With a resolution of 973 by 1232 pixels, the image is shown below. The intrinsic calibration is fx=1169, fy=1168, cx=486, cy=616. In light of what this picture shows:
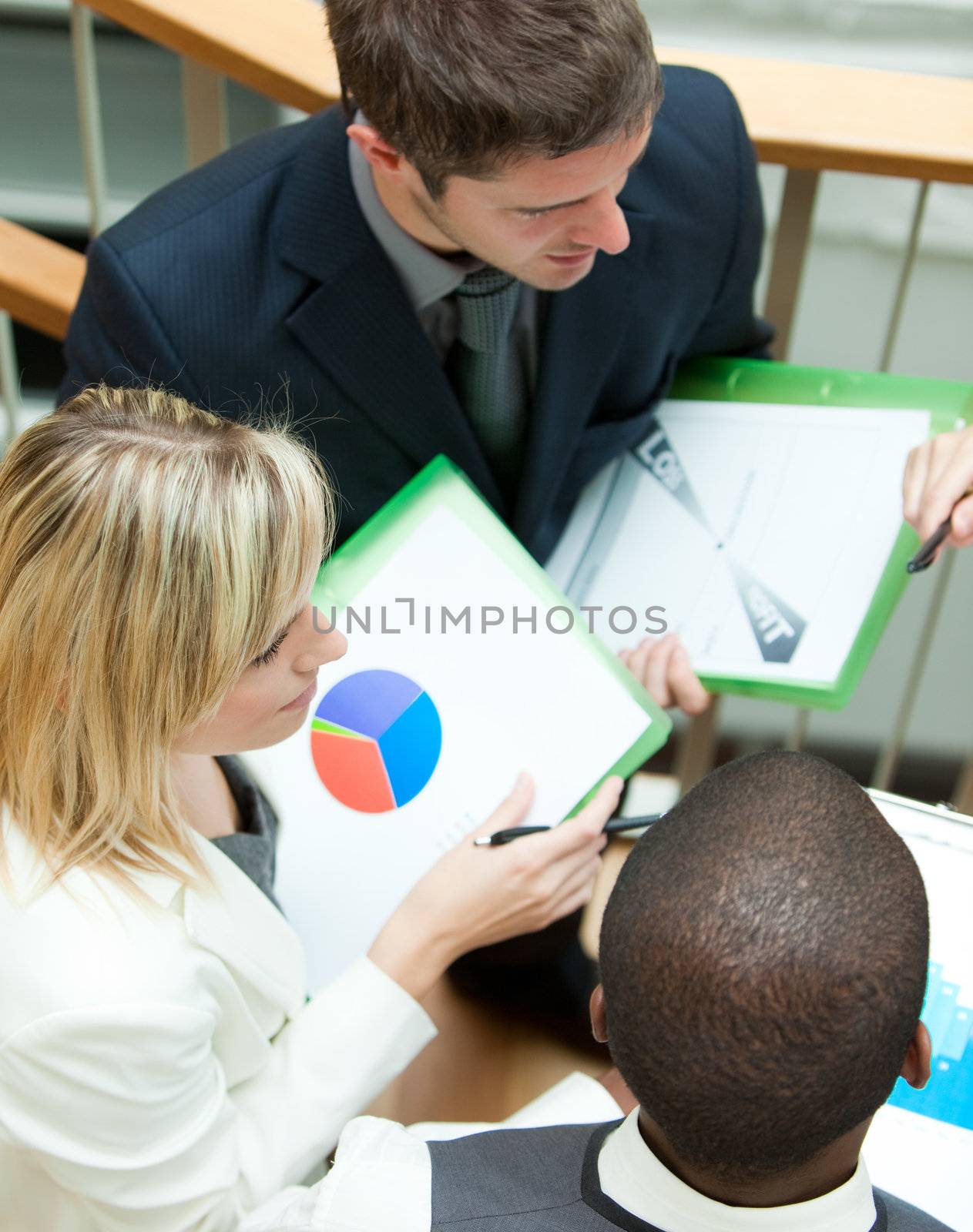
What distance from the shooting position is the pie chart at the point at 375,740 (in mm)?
1054

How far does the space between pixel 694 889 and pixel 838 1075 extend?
4.6 inches

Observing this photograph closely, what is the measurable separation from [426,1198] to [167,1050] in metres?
0.21

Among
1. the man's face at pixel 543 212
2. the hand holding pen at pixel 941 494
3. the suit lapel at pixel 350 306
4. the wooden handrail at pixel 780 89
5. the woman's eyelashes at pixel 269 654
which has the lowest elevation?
the woman's eyelashes at pixel 269 654

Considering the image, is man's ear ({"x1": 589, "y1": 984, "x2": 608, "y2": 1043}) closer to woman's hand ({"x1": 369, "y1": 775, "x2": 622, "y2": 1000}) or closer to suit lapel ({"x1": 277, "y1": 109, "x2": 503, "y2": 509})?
woman's hand ({"x1": 369, "y1": 775, "x2": 622, "y2": 1000})

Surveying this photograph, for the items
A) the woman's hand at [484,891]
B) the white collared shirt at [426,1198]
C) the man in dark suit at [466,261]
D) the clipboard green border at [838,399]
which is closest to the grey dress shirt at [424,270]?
the man in dark suit at [466,261]

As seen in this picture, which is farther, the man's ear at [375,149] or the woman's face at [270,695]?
the man's ear at [375,149]

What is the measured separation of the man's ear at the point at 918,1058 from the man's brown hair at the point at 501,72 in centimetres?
68

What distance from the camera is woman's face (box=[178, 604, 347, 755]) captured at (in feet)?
2.84

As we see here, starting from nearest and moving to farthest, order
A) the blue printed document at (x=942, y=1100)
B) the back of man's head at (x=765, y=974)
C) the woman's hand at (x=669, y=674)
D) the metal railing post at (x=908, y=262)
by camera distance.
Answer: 1. the back of man's head at (x=765, y=974)
2. the blue printed document at (x=942, y=1100)
3. the woman's hand at (x=669, y=674)
4. the metal railing post at (x=908, y=262)

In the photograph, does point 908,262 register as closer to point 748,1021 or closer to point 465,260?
point 465,260

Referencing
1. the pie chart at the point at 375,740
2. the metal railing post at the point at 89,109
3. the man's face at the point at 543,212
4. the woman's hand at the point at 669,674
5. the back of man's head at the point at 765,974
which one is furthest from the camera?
the metal railing post at the point at 89,109

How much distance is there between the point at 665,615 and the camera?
1204 mm

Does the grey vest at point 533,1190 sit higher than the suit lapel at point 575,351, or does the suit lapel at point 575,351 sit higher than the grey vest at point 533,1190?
the suit lapel at point 575,351

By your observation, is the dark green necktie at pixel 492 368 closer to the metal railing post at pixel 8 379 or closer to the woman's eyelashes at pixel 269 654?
the woman's eyelashes at pixel 269 654
